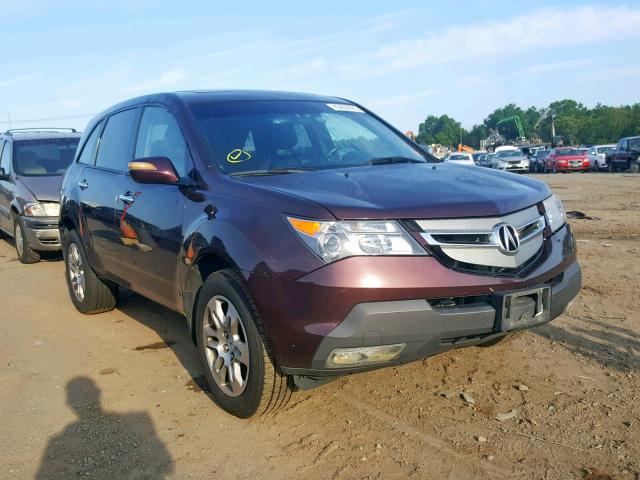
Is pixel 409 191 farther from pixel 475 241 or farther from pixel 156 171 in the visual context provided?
pixel 156 171

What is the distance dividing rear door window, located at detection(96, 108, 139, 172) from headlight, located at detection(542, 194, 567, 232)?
2980 mm

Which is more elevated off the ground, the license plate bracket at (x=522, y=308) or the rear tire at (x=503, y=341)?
the license plate bracket at (x=522, y=308)

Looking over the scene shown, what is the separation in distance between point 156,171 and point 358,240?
1546 mm

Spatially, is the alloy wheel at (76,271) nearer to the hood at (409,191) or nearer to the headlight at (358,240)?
the hood at (409,191)

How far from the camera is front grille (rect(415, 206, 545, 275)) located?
10.2 ft

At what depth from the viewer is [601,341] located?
4562 millimetres

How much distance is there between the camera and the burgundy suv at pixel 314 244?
119 inches

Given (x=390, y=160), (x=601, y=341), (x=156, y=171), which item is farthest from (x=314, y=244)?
(x=601, y=341)

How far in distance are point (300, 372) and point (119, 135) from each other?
2.99 meters

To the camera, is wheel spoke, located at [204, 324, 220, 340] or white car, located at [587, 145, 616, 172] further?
white car, located at [587, 145, 616, 172]

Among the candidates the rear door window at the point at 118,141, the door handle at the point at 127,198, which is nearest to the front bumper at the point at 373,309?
the door handle at the point at 127,198

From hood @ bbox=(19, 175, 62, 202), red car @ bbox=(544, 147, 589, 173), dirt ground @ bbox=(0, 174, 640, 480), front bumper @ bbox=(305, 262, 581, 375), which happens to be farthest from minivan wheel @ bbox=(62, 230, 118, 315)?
red car @ bbox=(544, 147, 589, 173)

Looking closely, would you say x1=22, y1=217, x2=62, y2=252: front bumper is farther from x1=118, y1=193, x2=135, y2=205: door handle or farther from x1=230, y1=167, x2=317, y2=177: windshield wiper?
x1=230, y1=167, x2=317, y2=177: windshield wiper

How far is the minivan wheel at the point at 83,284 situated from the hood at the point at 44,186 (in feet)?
9.86
